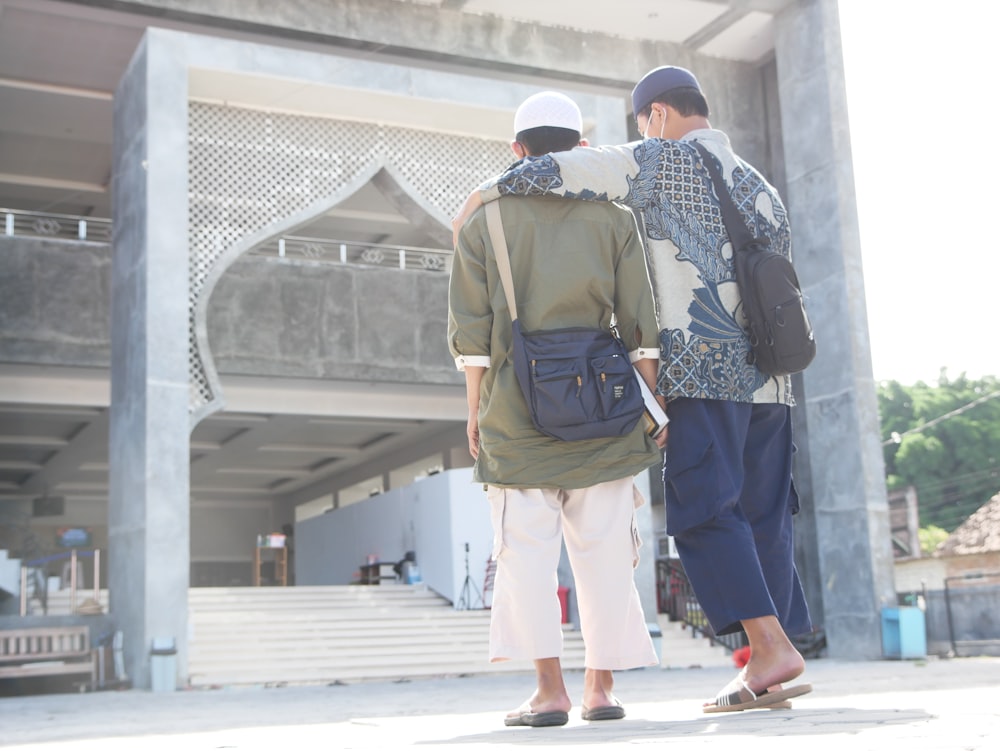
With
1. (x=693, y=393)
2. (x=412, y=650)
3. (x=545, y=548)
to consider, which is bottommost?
(x=412, y=650)

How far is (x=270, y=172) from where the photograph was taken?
10.8 m

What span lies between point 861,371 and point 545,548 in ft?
33.7

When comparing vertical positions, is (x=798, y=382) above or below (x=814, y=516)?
above

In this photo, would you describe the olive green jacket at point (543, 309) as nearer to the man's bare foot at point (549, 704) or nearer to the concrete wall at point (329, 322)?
the man's bare foot at point (549, 704)

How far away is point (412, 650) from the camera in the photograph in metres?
12.2

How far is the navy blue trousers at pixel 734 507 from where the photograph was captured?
9.59 feet

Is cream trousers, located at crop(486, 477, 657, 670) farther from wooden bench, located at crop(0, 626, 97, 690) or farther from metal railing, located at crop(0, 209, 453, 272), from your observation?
metal railing, located at crop(0, 209, 453, 272)

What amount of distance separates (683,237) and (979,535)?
26.2 m

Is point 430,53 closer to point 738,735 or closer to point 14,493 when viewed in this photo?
point 738,735

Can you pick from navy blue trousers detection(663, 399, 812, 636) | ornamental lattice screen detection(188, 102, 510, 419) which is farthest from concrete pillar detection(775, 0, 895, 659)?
navy blue trousers detection(663, 399, 812, 636)

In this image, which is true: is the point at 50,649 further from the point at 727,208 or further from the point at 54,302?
the point at 727,208

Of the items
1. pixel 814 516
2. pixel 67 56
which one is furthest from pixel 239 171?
pixel 814 516

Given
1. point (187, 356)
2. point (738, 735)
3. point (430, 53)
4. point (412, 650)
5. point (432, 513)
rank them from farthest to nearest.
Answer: point (432, 513), point (430, 53), point (412, 650), point (187, 356), point (738, 735)

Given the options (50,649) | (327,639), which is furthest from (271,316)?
(50,649)
